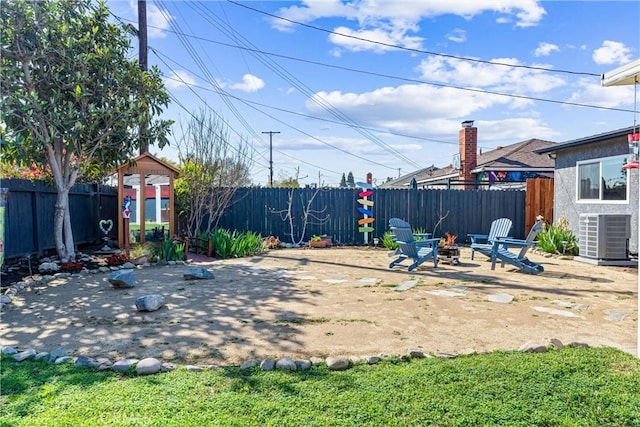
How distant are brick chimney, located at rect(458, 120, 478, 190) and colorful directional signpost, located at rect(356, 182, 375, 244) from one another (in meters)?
7.55

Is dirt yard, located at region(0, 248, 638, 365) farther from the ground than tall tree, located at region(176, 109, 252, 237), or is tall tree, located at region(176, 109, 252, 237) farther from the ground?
tall tree, located at region(176, 109, 252, 237)

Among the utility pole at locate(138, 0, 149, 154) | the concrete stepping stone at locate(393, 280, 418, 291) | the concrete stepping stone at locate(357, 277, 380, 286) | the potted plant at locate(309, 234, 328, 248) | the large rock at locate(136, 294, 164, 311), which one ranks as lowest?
the concrete stepping stone at locate(357, 277, 380, 286)

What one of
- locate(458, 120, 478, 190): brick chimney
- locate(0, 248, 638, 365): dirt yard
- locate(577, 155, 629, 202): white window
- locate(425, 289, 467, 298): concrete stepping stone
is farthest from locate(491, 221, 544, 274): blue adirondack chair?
locate(458, 120, 478, 190): brick chimney

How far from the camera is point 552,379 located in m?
2.65

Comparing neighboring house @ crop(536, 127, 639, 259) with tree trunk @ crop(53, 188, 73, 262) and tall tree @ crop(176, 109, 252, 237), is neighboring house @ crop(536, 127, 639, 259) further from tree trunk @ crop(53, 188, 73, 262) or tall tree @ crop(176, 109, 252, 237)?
tree trunk @ crop(53, 188, 73, 262)

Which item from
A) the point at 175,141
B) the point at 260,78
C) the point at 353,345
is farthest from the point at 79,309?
the point at 260,78

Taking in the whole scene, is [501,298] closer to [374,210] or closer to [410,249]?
[410,249]

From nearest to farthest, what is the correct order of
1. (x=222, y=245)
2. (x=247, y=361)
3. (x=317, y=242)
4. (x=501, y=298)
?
(x=247, y=361)
(x=501, y=298)
(x=222, y=245)
(x=317, y=242)

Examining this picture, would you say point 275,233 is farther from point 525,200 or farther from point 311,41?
point 525,200

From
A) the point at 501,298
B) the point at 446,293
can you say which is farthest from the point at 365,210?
the point at 501,298

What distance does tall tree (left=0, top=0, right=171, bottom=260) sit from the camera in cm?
668

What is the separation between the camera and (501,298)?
5.16 metres

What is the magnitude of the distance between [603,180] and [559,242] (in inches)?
65.4

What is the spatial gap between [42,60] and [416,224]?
31.8 ft
